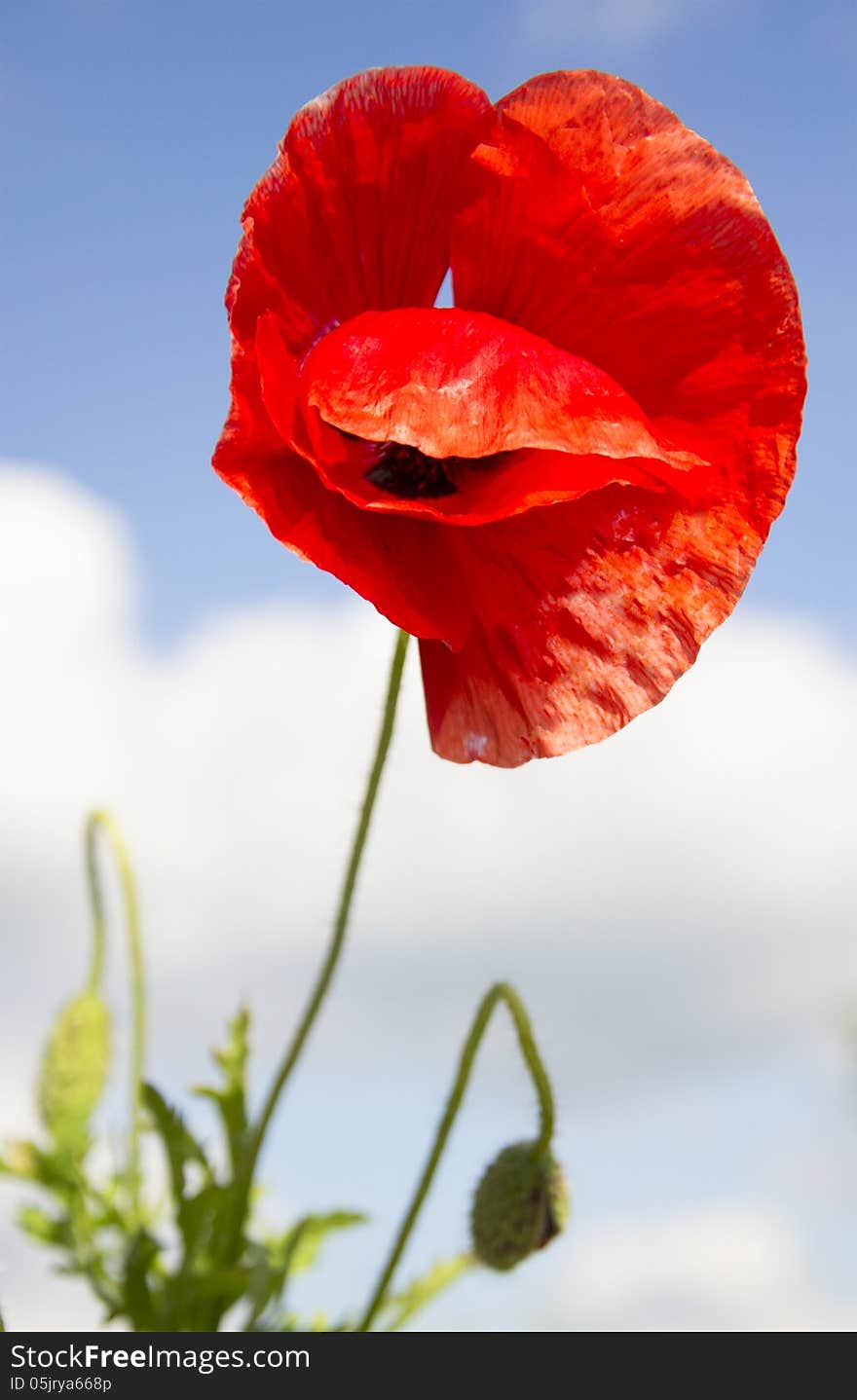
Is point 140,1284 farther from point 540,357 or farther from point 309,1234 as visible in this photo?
point 540,357

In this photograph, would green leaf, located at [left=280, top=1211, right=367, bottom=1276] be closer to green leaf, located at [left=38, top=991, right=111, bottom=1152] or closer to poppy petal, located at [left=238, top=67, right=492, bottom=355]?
green leaf, located at [left=38, top=991, right=111, bottom=1152]

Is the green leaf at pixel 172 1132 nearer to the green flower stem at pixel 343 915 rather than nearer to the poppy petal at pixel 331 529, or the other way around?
the green flower stem at pixel 343 915

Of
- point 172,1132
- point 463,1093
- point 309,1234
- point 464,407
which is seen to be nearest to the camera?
point 464,407

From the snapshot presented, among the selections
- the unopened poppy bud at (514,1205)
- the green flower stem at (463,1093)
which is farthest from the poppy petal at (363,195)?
the unopened poppy bud at (514,1205)

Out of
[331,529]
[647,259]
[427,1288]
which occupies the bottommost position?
[427,1288]

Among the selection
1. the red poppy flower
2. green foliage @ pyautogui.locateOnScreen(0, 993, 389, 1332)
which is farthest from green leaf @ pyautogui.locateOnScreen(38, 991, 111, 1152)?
the red poppy flower

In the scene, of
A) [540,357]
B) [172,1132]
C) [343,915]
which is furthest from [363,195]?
[172,1132]
